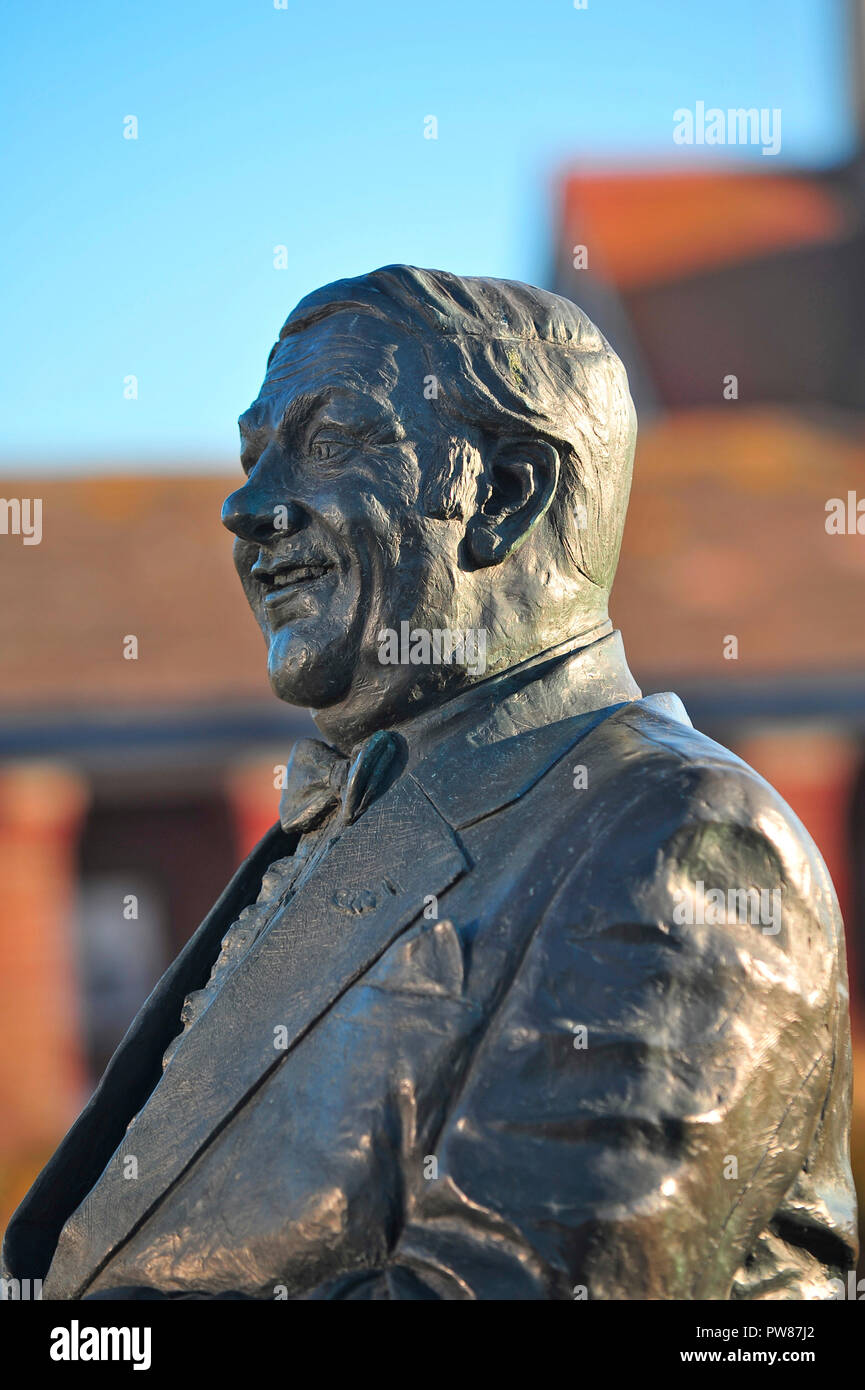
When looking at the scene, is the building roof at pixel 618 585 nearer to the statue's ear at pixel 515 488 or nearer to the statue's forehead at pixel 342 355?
the statue's forehead at pixel 342 355

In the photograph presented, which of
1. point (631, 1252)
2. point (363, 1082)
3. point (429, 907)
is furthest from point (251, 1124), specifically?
point (631, 1252)

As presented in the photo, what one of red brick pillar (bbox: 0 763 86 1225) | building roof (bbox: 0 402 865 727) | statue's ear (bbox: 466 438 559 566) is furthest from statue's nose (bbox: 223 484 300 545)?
red brick pillar (bbox: 0 763 86 1225)

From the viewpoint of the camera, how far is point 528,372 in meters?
2.79

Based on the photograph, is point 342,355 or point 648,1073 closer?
point 648,1073

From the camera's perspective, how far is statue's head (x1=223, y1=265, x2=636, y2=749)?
108 inches

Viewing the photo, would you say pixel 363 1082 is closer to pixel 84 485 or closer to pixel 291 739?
pixel 291 739

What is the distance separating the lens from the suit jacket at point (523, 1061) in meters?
2.15

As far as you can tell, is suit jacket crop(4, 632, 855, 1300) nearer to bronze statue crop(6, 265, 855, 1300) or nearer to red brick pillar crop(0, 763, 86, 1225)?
bronze statue crop(6, 265, 855, 1300)

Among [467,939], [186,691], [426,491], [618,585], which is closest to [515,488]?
[426,491]

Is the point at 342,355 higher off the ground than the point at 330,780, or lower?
higher

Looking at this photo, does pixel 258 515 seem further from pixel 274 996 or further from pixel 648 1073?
pixel 648 1073

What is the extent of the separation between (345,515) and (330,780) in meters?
0.48

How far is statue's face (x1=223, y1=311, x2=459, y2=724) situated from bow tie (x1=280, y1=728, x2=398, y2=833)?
0.28ft

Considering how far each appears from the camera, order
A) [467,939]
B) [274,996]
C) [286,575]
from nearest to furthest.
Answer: [467,939] < [274,996] < [286,575]
